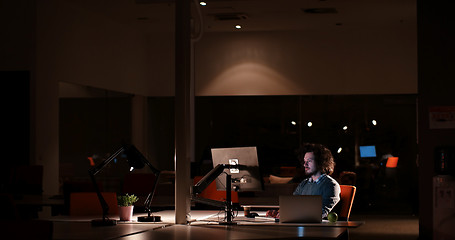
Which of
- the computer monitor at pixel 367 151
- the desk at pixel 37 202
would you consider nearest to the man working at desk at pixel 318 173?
the desk at pixel 37 202

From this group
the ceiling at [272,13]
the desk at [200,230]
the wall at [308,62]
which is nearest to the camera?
the desk at [200,230]

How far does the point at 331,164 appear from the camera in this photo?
609cm

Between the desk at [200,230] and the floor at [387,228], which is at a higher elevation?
the desk at [200,230]

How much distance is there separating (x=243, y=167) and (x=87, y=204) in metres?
1.62

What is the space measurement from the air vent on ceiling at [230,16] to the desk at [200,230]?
26.3 feet

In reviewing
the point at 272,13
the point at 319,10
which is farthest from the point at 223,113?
the point at 319,10

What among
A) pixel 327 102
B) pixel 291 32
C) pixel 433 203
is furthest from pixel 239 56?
pixel 433 203

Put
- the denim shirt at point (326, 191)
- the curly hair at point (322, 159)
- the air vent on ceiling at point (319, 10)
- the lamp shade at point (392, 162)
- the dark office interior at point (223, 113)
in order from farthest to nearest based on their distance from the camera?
the lamp shade at point (392, 162) < the air vent on ceiling at point (319, 10) < the dark office interior at point (223, 113) < the curly hair at point (322, 159) < the denim shirt at point (326, 191)

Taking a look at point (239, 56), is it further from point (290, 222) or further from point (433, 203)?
point (290, 222)

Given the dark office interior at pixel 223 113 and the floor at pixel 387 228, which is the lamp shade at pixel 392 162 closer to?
the dark office interior at pixel 223 113

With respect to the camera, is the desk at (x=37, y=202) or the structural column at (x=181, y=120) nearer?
the structural column at (x=181, y=120)

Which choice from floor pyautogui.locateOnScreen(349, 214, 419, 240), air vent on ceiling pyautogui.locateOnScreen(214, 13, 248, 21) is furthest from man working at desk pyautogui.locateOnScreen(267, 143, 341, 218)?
air vent on ceiling pyautogui.locateOnScreen(214, 13, 248, 21)

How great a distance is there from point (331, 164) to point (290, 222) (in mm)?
1255

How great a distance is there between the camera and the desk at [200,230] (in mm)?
4254
